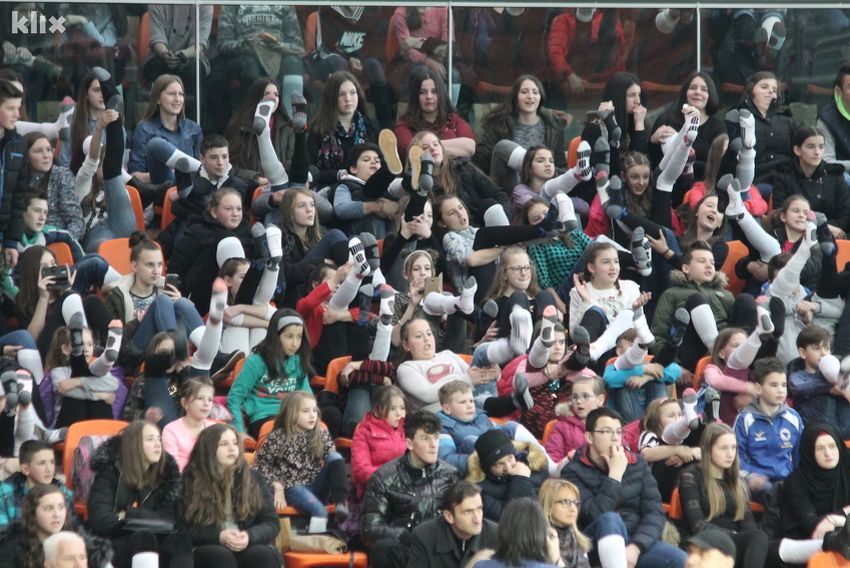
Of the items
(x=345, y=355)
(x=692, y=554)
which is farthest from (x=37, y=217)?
(x=692, y=554)

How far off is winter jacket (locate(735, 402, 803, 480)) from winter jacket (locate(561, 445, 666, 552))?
2.60 ft

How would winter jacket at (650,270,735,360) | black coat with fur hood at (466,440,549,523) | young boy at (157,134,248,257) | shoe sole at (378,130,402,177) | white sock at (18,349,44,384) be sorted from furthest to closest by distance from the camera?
shoe sole at (378,130,402,177), young boy at (157,134,248,257), winter jacket at (650,270,735,360), white sock at (18,349,44,384), black coat with fur hood at (466,440,549,523)

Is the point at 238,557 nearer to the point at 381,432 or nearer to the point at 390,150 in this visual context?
the point at 381,432

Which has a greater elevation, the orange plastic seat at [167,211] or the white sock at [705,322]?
the orange plastic seat at [167,211]

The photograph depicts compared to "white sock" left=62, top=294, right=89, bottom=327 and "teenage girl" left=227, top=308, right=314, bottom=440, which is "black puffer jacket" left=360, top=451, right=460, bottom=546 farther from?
"white sock" left=62, top=294, right=89, bottom=327

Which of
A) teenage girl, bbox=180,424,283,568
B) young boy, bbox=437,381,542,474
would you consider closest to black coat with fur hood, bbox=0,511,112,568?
teenage girl, bbox=180,424,283,568

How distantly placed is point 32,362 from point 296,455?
5.11ft

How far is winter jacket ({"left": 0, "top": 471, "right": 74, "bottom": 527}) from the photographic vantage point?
7020 mm

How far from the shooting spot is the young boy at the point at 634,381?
8.23 meters

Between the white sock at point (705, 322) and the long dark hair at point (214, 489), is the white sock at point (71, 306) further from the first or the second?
the white sock at point (705, 322)

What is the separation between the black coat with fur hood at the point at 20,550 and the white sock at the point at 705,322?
364 centimetres

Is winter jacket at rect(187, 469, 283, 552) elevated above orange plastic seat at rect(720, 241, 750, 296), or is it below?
below

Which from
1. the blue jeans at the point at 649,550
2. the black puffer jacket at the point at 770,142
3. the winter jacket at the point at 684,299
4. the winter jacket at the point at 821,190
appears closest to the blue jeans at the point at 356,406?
the blue jeans at the point at 649,550

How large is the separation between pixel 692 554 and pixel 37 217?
4432 mm
